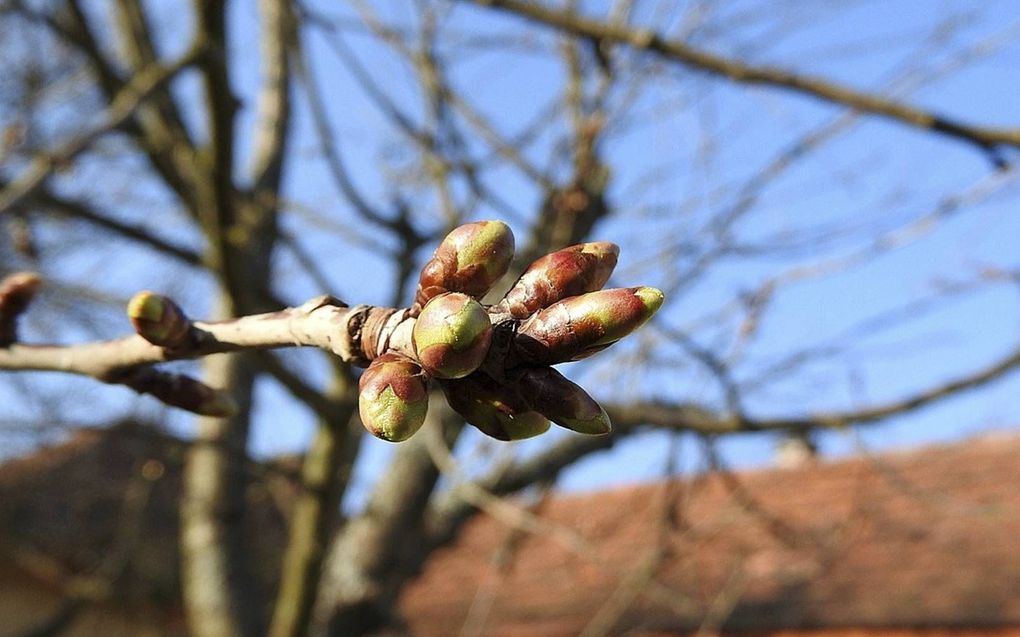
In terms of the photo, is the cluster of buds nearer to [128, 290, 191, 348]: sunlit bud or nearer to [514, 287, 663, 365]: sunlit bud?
[514, 287, 663, 365]: sunlit bud

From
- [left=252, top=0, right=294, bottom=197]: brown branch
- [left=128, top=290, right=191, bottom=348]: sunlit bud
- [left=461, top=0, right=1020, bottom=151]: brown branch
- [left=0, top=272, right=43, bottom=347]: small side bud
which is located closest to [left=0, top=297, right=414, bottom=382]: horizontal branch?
[left=128, top=290, right=191, bottom=348]: sunlit bud

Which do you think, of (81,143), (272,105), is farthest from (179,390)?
(272,105)

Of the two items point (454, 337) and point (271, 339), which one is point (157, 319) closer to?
point (271, 339)

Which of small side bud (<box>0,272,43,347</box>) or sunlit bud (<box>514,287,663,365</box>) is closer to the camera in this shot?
sunlit bud (<box>514,287,663,365</box>)

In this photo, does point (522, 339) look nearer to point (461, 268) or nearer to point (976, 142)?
point (461, 268)

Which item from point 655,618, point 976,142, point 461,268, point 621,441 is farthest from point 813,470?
point 461,268

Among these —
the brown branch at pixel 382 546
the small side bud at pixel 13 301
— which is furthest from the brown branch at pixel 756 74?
the small side bud at pixel 13 301
